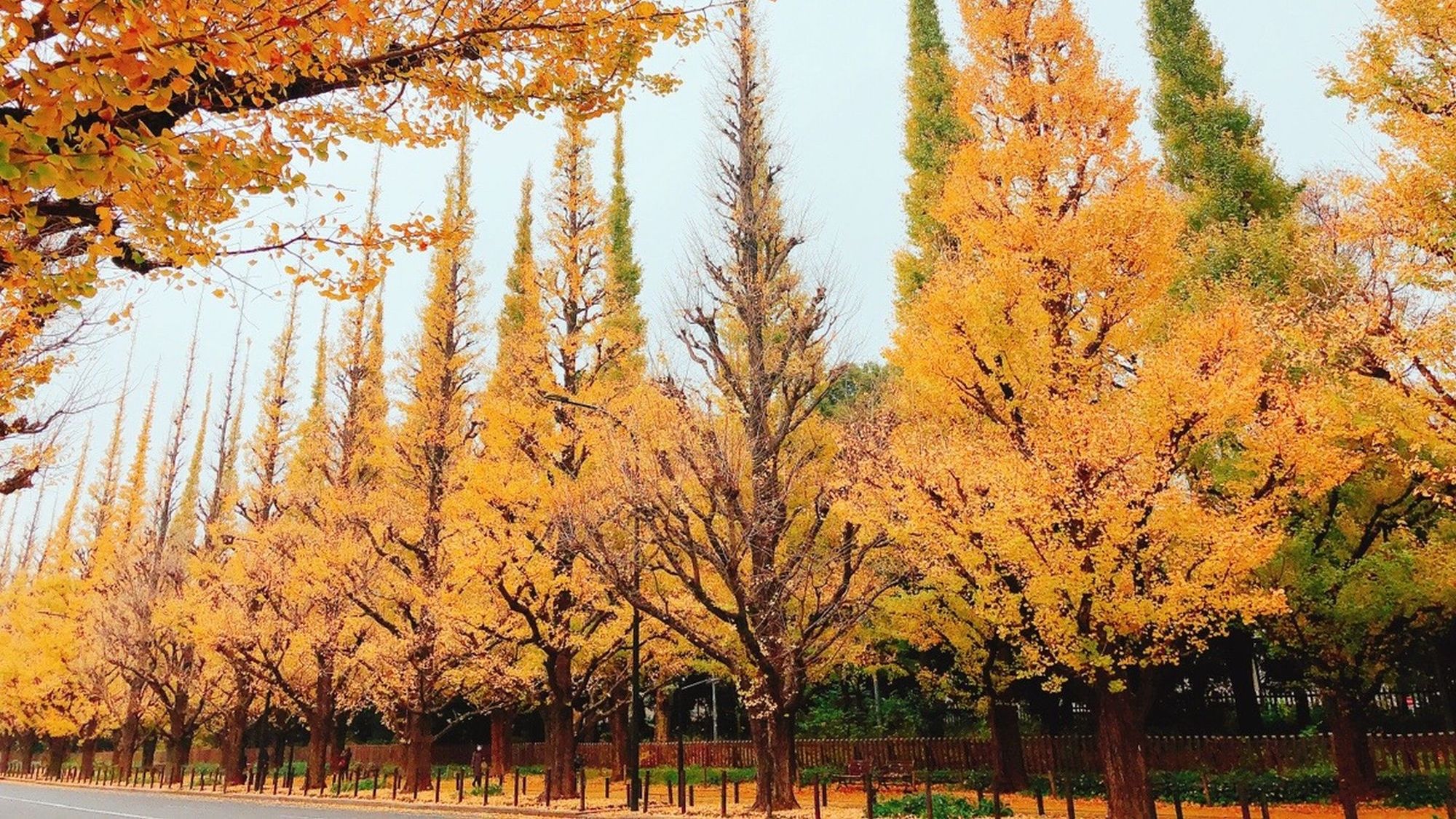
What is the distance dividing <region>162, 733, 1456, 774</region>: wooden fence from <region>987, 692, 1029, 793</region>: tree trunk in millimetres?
835

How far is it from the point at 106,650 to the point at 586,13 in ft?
116

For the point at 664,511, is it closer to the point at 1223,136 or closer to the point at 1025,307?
the point at 1025,307

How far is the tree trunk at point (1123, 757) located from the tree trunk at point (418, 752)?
17072 millimetres

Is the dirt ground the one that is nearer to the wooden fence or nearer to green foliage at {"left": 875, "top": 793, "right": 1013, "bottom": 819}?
green foliage at {"left": 875, "top": 793, "right": 1013, "bottom": 819}

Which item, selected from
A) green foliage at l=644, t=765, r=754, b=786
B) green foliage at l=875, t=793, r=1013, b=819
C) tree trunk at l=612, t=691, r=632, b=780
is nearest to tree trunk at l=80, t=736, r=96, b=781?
tree trunk at l=612, t=691, r=632, b=780

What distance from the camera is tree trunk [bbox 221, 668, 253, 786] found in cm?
2809

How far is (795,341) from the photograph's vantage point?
618 inches

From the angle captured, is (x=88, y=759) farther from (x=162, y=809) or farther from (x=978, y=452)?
(x=978, y=452)

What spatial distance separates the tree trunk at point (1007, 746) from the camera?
55.7 feet

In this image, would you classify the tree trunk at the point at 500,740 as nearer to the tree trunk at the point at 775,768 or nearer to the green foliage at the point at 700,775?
the green foliage at the point at 700,775

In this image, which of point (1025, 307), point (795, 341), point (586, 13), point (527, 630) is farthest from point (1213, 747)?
point (586, 13)

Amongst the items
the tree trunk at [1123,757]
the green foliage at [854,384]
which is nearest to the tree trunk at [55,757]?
the green foliage at [854,384]

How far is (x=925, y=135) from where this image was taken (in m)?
21.5

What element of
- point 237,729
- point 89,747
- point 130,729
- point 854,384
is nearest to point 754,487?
point 854,384
